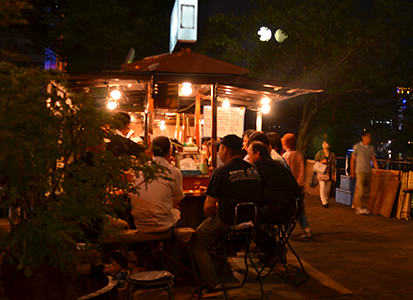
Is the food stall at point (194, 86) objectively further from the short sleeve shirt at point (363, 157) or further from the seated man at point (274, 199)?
the short sleeve shirt at point (363, 157)

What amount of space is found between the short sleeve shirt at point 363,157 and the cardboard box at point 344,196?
6.04 feet

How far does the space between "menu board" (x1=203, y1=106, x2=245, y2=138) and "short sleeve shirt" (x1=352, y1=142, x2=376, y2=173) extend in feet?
14.1

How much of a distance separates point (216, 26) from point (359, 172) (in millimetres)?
17456

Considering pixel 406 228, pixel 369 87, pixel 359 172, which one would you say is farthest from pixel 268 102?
pixel 369 87

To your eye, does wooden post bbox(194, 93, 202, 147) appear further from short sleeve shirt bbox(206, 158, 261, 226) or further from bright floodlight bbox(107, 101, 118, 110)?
short sleeve shirt bbox(206, 158, 261, 226)

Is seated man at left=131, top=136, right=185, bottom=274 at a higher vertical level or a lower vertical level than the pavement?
higher

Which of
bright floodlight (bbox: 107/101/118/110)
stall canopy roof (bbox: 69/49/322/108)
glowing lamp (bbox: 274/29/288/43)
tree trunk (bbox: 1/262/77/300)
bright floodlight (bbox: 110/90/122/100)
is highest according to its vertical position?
glowing lamp (bbox: 274/29/288/43)

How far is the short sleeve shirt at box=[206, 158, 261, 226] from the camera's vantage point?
513 cm

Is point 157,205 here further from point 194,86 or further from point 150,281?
point 194,86

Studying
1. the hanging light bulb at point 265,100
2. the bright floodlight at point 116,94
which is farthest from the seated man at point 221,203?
the hanging light bulb at point 265,100

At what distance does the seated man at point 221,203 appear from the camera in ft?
16.9

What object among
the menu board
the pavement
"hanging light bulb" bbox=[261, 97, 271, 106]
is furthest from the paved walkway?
"hanging light bulb" bbox=[261, 97, 271, 106]

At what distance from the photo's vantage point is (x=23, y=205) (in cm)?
284

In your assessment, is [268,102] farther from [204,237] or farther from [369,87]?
[369,87]
